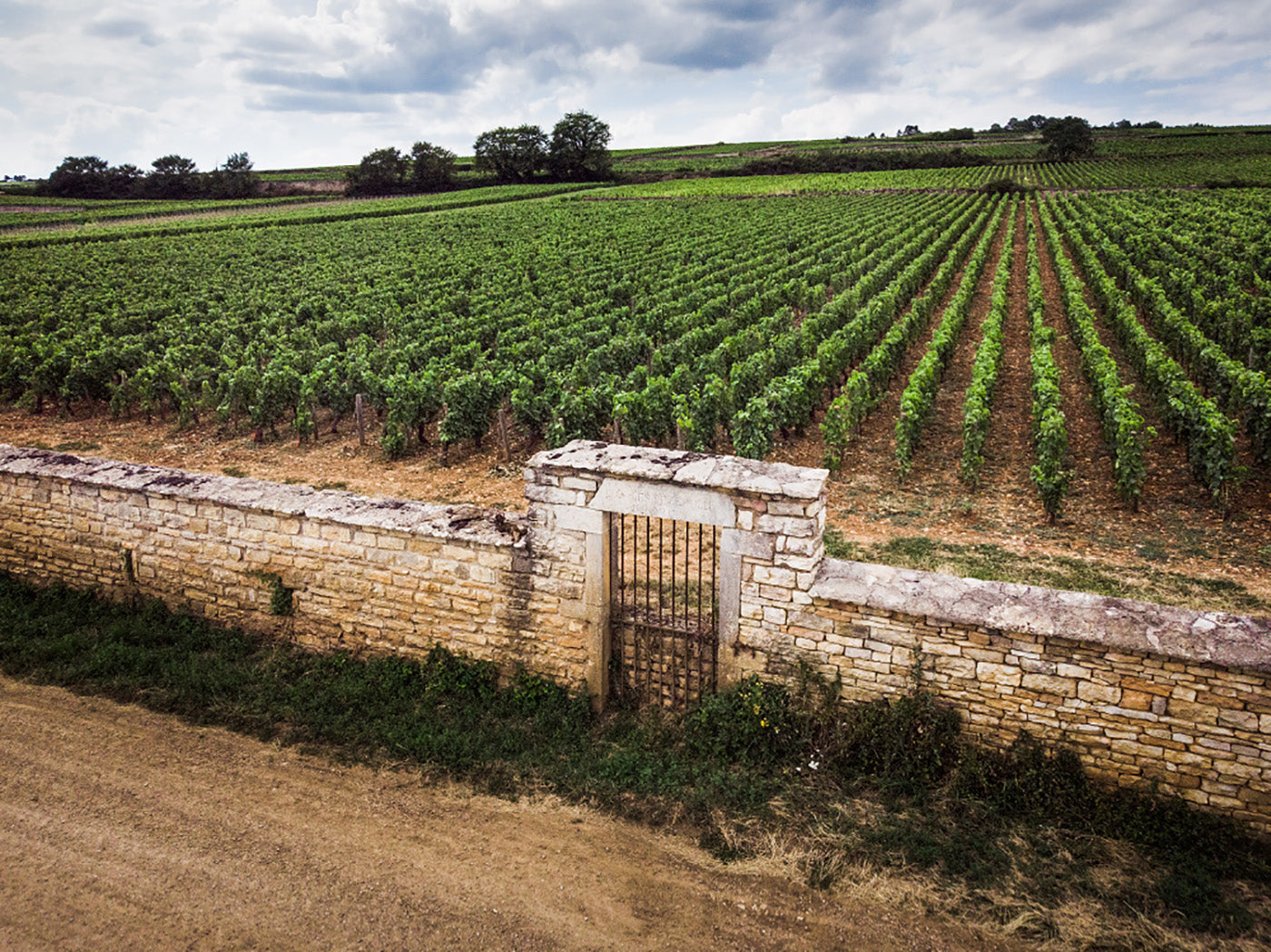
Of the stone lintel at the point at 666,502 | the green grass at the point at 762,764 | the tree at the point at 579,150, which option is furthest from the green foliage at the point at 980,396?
the tree at the point at 579,150

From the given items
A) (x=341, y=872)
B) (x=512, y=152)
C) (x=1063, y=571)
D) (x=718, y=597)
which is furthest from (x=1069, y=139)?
(x=341, y=872)

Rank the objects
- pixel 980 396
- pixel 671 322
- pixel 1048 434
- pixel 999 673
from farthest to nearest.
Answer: pixel 671 322 → pixel 980 396 → pixel 1048 434 → pixel 999 673

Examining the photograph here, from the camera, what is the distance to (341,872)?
17.2 ft

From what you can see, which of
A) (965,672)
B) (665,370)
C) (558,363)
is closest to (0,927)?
(965,672)

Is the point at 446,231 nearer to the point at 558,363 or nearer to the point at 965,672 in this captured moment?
the point at 558,363

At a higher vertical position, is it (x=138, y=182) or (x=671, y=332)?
(x=138, y=182)

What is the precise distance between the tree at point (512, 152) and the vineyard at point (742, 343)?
162ft

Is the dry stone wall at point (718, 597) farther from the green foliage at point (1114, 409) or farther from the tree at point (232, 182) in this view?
the tree at point (232, 182)

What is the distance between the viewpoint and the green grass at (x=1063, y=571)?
8859mm

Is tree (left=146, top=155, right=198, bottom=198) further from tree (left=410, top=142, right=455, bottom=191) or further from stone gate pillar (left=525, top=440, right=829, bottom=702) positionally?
stone gate pillar (left=525, top=440, right=829, bottom=702)

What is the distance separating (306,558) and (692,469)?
4095 millimetres

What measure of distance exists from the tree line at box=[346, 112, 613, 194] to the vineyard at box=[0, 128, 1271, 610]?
45855mm

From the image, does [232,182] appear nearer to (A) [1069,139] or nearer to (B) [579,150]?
(B) [579,150]

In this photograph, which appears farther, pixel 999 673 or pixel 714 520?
pixel 714 520
